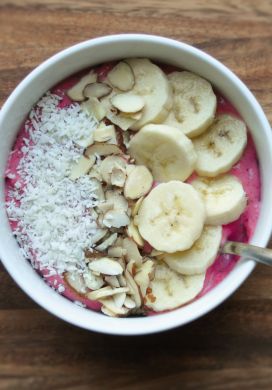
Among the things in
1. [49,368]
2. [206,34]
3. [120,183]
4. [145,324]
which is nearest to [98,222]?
[120,183]

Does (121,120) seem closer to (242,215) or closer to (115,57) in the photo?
(115,57)

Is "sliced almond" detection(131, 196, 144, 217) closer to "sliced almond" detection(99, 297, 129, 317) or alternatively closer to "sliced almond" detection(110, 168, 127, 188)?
"sliced almond" detection(110, 168, 127, 188)

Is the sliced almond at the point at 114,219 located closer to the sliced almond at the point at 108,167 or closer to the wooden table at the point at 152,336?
the sliced almond at the point at 108,167

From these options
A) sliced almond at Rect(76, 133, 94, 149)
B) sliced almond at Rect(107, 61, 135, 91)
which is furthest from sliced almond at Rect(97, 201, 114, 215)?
sliced almond at Rect(107, 61, 135, 91)

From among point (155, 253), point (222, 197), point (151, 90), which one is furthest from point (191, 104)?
point (155, 253)

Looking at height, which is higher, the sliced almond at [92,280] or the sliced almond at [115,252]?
the sliced almond at [115,252]

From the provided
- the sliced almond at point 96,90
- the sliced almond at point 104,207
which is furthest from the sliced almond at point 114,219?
the sliced almond at point 96,90
